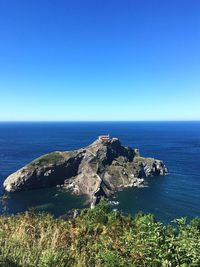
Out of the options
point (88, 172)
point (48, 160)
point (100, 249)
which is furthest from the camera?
point (48, 160)

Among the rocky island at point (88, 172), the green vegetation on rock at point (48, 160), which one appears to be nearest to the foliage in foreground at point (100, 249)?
the rocky island at point (88, 172)

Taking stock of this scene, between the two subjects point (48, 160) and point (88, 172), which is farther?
point (48, 160)

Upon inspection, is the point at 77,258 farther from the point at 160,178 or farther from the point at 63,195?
the point at 160,178

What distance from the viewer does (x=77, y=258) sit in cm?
1022

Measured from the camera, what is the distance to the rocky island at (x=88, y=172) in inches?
4050

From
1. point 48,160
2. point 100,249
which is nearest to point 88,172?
point 48,160

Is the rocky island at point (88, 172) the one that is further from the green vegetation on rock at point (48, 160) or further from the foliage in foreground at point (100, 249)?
the foliage in foreground at point (100, 249)

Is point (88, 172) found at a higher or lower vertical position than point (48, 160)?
lower

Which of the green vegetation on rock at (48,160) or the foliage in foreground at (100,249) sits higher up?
the foliage in foreground at (100,249)

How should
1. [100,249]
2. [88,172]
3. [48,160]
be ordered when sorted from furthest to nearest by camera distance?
[48,160], [88,172], [100,249]

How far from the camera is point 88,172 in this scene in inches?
4240

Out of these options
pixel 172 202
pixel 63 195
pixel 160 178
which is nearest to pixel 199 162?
pixel 160 178

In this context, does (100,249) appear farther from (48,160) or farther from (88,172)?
(48,160)

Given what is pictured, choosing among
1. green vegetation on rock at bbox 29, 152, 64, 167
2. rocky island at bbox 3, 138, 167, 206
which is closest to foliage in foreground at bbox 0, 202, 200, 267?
rocky island at bbox 3, 138, 167, 206
